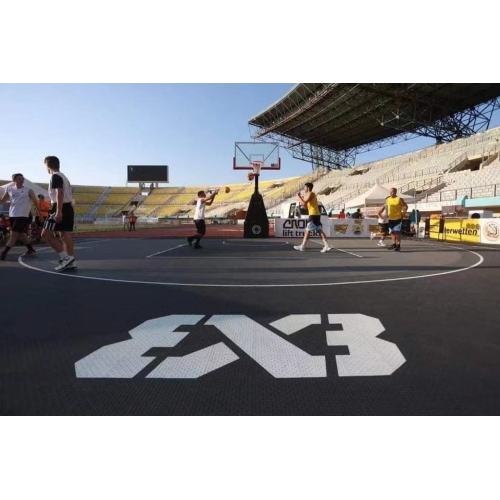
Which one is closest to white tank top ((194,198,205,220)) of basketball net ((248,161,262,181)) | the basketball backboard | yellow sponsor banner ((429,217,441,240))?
basketball net ((248,161,262,181))

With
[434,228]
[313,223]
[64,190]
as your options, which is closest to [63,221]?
[64,190]

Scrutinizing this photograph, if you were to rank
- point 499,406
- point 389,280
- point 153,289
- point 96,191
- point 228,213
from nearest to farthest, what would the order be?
point 499,406 → point 153,289 → point 389,280 → point 228,213 → point 96,191

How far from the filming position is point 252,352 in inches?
92.1

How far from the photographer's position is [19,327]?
2.86 m

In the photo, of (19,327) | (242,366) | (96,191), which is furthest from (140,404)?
(96,191)

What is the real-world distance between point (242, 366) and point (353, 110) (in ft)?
142

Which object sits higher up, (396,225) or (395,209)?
(395,209)

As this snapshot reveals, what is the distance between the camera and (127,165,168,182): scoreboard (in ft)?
208

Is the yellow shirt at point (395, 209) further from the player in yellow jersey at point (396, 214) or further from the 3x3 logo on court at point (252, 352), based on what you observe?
the 3x3 logo on court at point (252, 352)

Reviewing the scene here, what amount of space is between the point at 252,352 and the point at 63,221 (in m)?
5.09

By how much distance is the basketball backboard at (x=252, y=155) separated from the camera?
1833 cm

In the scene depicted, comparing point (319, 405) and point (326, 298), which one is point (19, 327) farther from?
point (326, 298)

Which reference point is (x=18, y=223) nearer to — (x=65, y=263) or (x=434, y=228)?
(x=65, y=263)

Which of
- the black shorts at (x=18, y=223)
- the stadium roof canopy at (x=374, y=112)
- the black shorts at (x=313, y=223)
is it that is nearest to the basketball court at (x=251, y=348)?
the black shorts at (x=18, y=223)
